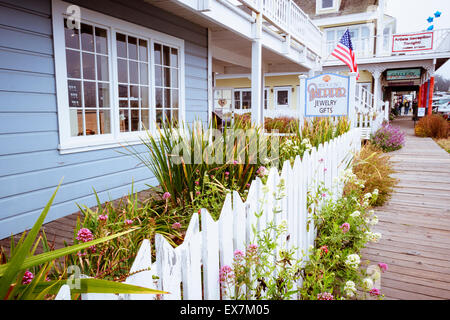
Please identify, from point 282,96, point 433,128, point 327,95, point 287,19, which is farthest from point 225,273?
point 282,96

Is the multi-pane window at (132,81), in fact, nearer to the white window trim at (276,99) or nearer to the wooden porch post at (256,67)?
the wooden porch post at (256,67)

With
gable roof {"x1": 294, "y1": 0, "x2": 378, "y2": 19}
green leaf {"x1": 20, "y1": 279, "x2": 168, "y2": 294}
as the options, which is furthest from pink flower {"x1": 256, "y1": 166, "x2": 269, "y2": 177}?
gable roof {"x1": 294, "y1": 0, "x2": 378, "y2": 19}

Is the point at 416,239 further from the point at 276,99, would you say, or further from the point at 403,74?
the point at 403,74

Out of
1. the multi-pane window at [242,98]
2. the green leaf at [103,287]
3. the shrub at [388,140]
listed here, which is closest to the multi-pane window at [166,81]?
the green leaf at [103,287]

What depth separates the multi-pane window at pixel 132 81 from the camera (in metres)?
4.66

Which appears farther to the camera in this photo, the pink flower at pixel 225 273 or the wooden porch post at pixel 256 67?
the wooden porch post at pixel 256 67

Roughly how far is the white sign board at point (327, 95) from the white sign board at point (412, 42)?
1283 cm

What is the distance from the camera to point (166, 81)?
556cm

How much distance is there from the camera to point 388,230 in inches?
129

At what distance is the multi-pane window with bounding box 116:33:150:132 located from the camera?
4.66m

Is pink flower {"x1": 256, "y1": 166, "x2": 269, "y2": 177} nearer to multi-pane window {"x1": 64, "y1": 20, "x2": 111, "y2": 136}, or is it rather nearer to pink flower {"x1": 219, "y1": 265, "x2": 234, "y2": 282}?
pink flower {"x1": 219, "y1": 265, "x2": 234, "y2": 282}

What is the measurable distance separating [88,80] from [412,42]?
17.0 metres

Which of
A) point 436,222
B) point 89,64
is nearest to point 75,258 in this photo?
point 89,64

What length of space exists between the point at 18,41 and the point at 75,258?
2814mm
